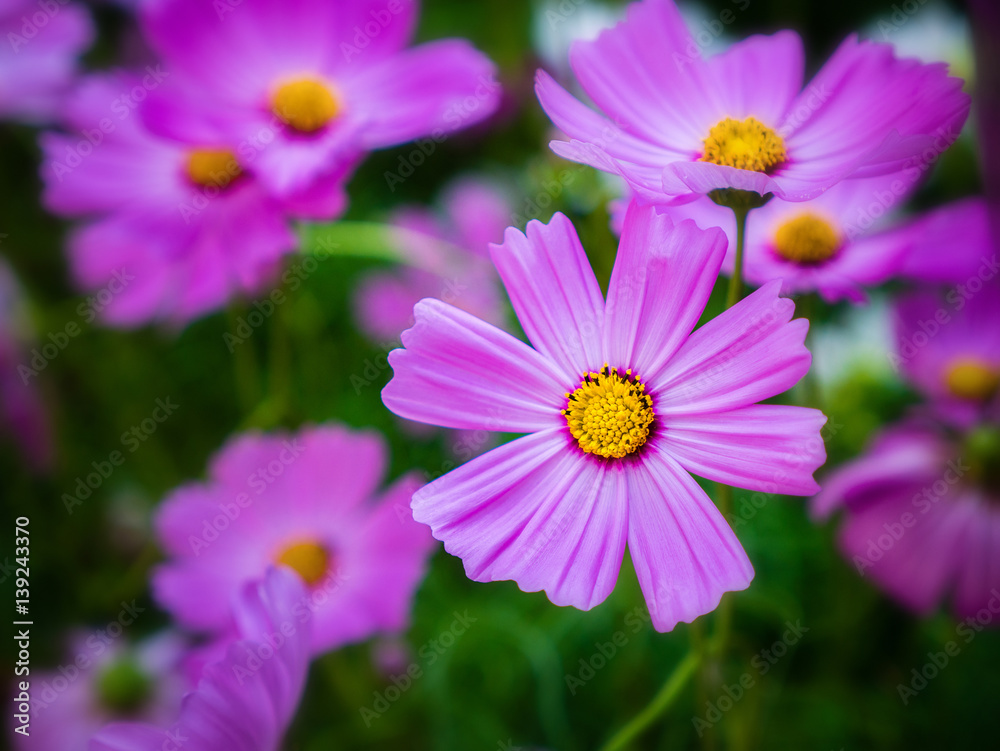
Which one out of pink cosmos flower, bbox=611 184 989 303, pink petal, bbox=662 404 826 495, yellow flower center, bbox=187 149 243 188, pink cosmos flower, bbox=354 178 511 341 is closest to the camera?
pink petal, bbox=662 404 826 495

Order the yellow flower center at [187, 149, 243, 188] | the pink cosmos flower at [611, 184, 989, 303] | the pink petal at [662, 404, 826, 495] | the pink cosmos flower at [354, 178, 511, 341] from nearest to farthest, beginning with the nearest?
the pink petal at [662, 404, 826, 495]
the pink cosmos flower at [611, 184, 989, 303]
the yellow flower center at [187, 149, 243, 188]
the pink cosmos flower at [354, 178, 511, 341]

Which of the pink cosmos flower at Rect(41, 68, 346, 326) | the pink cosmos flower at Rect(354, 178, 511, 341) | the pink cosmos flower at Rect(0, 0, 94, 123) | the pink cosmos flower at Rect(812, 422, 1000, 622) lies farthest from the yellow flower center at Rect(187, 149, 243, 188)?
the pink cosmos flower at Rect(812, 422, 1000, 622)

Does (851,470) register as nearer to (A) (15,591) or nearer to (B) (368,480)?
(B) (368,480)

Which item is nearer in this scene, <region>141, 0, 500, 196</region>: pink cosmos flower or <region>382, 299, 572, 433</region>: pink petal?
<region>382, 299, 572, 433</region>: pink petal

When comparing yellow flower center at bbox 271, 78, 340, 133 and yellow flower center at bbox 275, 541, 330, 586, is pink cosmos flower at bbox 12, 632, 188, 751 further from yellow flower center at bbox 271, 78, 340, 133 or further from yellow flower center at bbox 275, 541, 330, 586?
yellow flower center at bbox 271, 78, 340, 133

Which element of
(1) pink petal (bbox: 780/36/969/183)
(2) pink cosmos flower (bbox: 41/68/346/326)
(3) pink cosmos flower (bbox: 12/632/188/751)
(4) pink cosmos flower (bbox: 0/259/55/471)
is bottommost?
(3) pink cosmos flower (bbox: 12/632/188/751)

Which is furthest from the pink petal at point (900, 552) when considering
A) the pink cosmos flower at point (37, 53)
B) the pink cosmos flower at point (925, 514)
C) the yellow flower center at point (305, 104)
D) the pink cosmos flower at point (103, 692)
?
the pink cosmos flower at point (37, 53)

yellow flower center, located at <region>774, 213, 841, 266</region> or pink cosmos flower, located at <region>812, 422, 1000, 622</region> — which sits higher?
yellow flower center, located at <region>774, 213, 841, 266</region>
